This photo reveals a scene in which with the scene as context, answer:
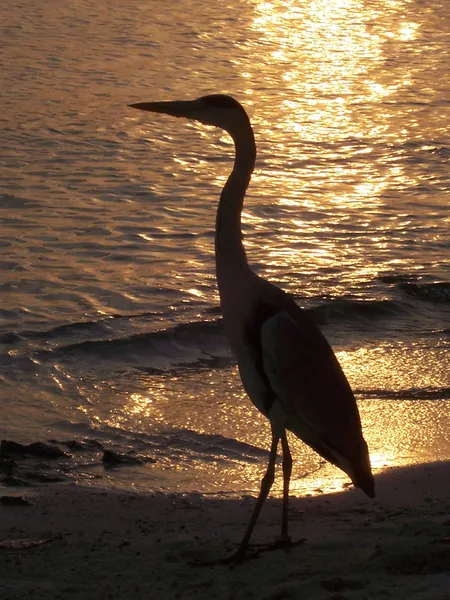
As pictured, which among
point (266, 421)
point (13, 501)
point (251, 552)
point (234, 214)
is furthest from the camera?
point (266, 421)

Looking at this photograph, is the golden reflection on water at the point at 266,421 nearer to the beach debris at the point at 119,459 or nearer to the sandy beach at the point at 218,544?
the beach debris at the point at 119,459

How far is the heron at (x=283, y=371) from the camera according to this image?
550 cm

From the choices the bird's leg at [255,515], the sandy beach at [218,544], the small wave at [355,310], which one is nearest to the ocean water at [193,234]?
the small wave at [355,310]

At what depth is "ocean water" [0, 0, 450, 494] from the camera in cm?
752

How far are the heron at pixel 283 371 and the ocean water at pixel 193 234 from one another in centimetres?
94

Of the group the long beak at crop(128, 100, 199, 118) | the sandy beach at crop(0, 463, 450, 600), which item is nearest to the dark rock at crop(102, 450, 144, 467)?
the sandy beach at crop(0, 463, 450, 600)

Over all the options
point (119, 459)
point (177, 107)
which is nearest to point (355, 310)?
point (119, 459)

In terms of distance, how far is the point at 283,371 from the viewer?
217 inches

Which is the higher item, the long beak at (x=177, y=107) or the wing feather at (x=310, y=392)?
the long beak at (x=177, y=107)

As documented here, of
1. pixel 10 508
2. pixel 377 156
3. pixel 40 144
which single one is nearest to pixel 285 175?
pixel 377 156

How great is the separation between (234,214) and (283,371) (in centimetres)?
86

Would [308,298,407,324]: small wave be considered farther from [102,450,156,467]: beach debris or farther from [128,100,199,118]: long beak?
[128,100,199,118]: long beak

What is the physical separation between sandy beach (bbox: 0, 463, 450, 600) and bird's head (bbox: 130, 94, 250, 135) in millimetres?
1968

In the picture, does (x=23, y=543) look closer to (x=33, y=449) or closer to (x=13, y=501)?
(x=13, y=501)
